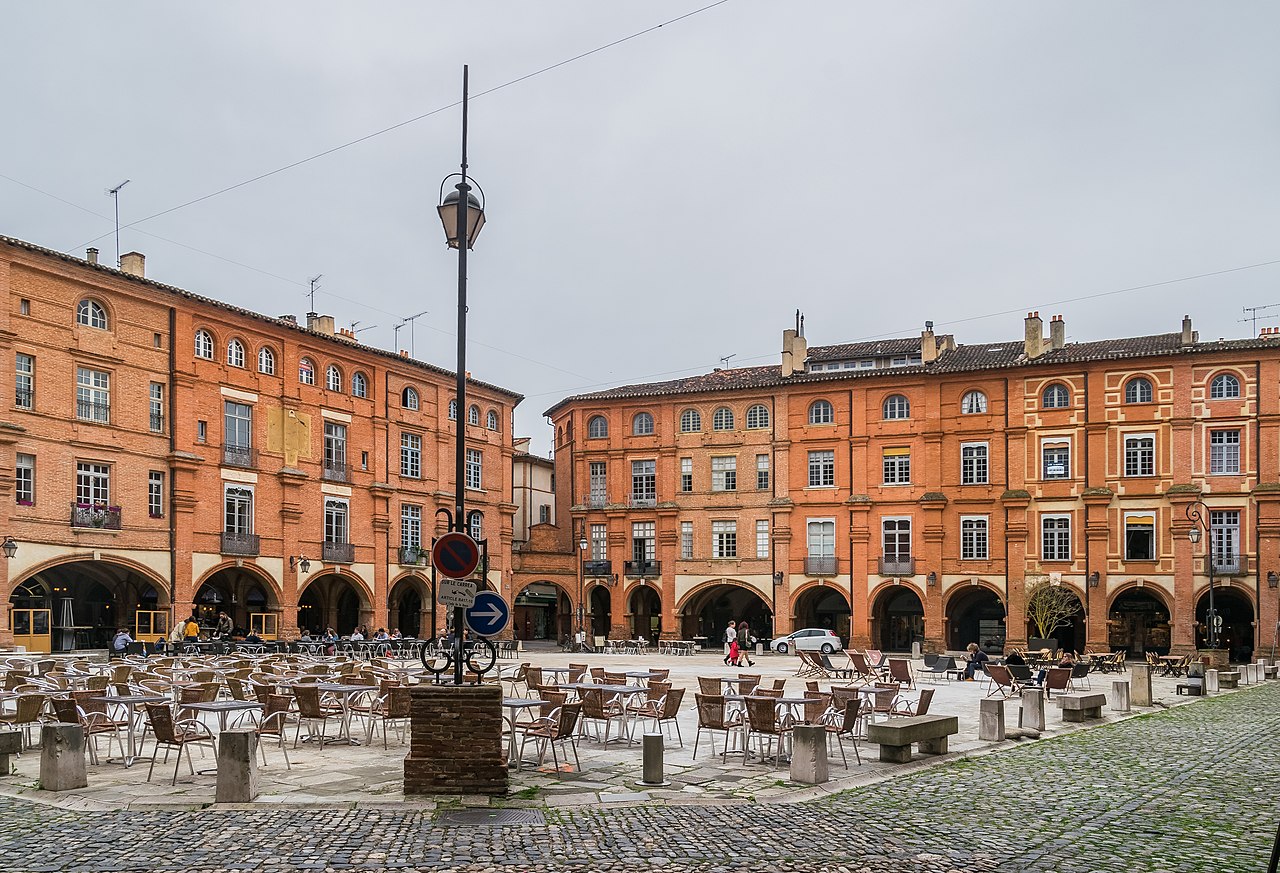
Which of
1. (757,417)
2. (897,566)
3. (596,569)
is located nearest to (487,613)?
(897,566)

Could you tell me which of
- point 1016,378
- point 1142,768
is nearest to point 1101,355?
point 1016,378

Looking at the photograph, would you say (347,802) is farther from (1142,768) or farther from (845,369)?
(845,369)

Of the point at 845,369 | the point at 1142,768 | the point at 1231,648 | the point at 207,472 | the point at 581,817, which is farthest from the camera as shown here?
the point at 845,369

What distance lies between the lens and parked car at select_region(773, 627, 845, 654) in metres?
42.6

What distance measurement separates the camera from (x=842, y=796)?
38.1 feet

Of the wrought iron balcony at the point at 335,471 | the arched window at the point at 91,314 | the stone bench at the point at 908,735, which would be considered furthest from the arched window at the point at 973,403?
the stone bench at the point at 908,735

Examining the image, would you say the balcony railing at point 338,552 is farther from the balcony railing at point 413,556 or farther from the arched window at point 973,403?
the arched window at point 973,403

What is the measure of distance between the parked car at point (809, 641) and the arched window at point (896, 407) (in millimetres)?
9673

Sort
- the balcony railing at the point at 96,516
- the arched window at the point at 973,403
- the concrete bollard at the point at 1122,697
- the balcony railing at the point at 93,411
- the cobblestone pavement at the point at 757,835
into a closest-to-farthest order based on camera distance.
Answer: the cobblestone pavement at the point at 757,835, the concrete bollard at the point at 1122,697, the balcony railing at the point at 96,516, the balcony railing at the point at 93,411, the arched window at the point at 973,403

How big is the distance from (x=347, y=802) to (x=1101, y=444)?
38751 millimetres

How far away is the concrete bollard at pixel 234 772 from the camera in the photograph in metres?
10.7

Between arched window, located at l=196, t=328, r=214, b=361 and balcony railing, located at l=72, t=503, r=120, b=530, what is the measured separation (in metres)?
6.31

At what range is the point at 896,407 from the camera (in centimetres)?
4700

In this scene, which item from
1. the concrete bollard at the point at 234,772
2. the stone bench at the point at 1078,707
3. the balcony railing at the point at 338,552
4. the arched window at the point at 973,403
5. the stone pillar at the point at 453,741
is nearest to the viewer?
the concrete bollard at the point at 234,772
